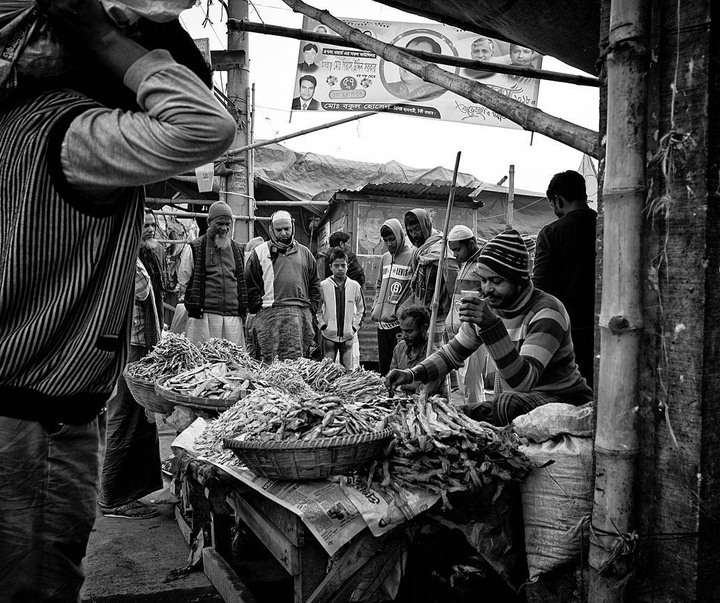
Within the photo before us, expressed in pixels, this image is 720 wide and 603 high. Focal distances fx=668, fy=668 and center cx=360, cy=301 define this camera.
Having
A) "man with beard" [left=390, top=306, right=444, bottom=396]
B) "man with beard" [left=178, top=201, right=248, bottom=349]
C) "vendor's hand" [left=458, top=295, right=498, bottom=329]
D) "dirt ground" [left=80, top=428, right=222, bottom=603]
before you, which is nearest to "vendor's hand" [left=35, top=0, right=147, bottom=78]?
"vendor's hand" [left=458, top=295, right=498, bottom=329]

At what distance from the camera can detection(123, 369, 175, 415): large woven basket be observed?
4480 millimetres

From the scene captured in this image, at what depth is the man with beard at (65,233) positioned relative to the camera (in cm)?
132

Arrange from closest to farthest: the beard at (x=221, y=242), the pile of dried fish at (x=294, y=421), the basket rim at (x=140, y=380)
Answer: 1. the pile of dried fish at (x=294, y=421)
2. the basket rim at (x=140, y=380)
3. the beard at (x=221, y=242)

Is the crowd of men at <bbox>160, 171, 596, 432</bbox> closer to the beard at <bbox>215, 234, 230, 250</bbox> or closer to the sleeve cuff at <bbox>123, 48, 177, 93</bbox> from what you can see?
the beard at <bbox>215, 234, 230, 250</bbox>

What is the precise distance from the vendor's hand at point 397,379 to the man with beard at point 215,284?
12.3 feet

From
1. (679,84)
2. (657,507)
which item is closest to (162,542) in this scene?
(657,507)

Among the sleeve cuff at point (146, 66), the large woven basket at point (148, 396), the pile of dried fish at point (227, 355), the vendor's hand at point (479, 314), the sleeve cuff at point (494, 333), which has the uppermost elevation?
the sleeve cuff at point (146, 66)

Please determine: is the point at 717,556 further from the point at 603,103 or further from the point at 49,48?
the point at 49,48

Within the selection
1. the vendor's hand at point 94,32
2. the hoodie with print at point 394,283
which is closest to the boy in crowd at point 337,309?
the hoodie with print at point 394,283

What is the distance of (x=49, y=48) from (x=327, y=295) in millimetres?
7490

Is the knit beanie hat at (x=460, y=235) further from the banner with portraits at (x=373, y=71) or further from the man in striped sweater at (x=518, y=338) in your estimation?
the man in striped sweater at (x=518, y=338)

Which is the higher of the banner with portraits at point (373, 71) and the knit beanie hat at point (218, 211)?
the banner with portraits at point (373, 71)

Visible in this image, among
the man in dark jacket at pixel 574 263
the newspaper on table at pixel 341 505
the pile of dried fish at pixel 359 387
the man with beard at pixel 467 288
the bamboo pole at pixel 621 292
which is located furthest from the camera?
the man with beard at pixel 467 288

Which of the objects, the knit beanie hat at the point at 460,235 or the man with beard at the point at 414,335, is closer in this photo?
the man with beard at the point at 414,335
